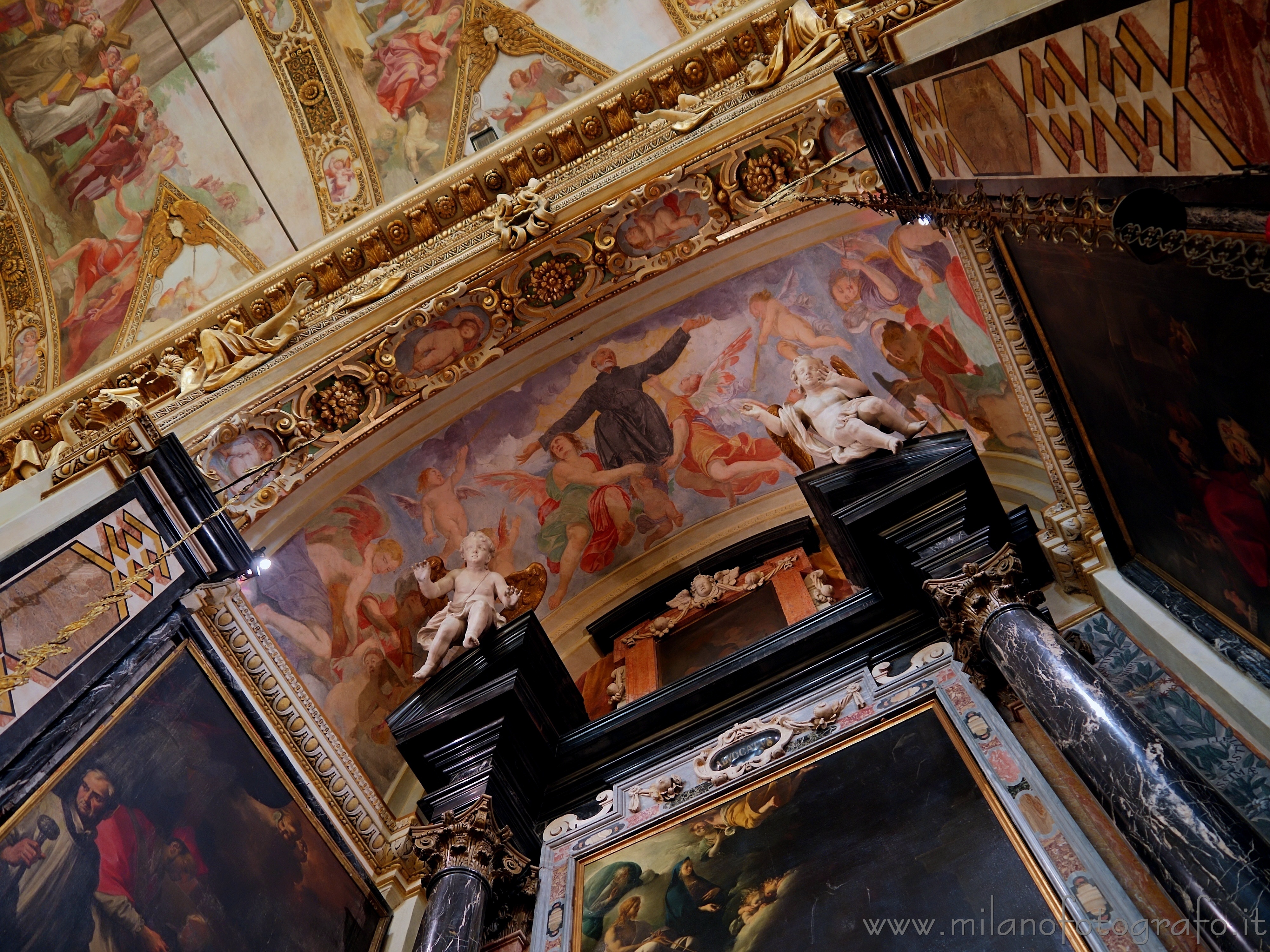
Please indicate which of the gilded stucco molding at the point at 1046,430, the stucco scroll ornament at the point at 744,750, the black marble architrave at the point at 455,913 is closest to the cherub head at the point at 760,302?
the gilded stucco molding at the point at 1046,430

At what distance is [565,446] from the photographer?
7.56 m

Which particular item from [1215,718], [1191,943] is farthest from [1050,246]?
[1191,943]

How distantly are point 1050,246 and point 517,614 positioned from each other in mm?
4272

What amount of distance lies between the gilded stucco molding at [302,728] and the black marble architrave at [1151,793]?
381cm

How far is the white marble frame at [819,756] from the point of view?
4059 mm

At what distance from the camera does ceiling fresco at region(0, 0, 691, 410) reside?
9031mm

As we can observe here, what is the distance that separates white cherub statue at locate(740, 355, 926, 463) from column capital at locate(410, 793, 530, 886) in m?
2.93

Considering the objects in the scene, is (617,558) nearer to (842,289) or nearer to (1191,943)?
(842,289)

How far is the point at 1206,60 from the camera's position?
253cm

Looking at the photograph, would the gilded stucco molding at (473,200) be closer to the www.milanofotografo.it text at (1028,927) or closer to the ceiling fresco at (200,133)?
the ceiling fresco at (200,133)

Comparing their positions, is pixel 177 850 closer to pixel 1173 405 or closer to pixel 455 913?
pixel 455 913

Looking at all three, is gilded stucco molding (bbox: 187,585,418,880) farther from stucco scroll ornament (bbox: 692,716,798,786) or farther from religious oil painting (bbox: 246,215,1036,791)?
stucco scroll ornament (bbox: 692,716,798,786)

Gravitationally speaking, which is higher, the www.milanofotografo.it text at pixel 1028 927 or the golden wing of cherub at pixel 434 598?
the golden wing of cherub at pixel 434 598

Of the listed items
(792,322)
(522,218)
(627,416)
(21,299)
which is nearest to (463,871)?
(627,416)
